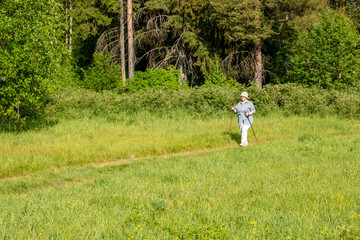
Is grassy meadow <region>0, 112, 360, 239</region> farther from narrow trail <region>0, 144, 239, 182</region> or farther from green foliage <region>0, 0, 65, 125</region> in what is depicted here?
green foliage <region>0, 0, 65, 125</region>

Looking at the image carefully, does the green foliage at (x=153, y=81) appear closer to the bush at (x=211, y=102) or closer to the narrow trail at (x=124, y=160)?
the bush at (x=211, y=102)

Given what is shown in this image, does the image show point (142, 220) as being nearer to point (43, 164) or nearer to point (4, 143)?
point (43, 164)

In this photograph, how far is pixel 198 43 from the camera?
28.3 meters

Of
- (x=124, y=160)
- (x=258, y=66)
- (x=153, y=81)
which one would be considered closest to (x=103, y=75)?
(x=153, y=81)

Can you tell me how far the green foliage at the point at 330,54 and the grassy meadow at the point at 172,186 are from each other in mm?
11306

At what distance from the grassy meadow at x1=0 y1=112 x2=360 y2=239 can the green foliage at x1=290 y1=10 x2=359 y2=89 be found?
11306 mm

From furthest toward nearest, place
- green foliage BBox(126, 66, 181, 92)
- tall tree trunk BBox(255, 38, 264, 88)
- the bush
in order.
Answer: tall tree trunk BBox(255, 38, 264, 88) < green foliage BBox(126, 66, 181, 92) < the bush

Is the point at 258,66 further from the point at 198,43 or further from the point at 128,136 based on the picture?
the point at 128,136

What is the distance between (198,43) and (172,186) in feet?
72.7

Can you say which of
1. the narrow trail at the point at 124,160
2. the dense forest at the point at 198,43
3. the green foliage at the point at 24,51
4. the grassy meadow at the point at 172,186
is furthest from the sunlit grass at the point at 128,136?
the dense forest at the point at 198,43

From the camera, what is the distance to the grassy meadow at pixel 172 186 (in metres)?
5.25

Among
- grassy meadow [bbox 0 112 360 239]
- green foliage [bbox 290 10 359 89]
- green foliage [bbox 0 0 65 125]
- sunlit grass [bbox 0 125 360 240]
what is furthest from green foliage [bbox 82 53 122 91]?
sunlit grass [bbox 0 125 360 240]

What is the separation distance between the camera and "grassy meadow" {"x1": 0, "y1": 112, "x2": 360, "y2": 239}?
5.25 meters

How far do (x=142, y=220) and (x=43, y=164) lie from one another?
5750 millimetres
